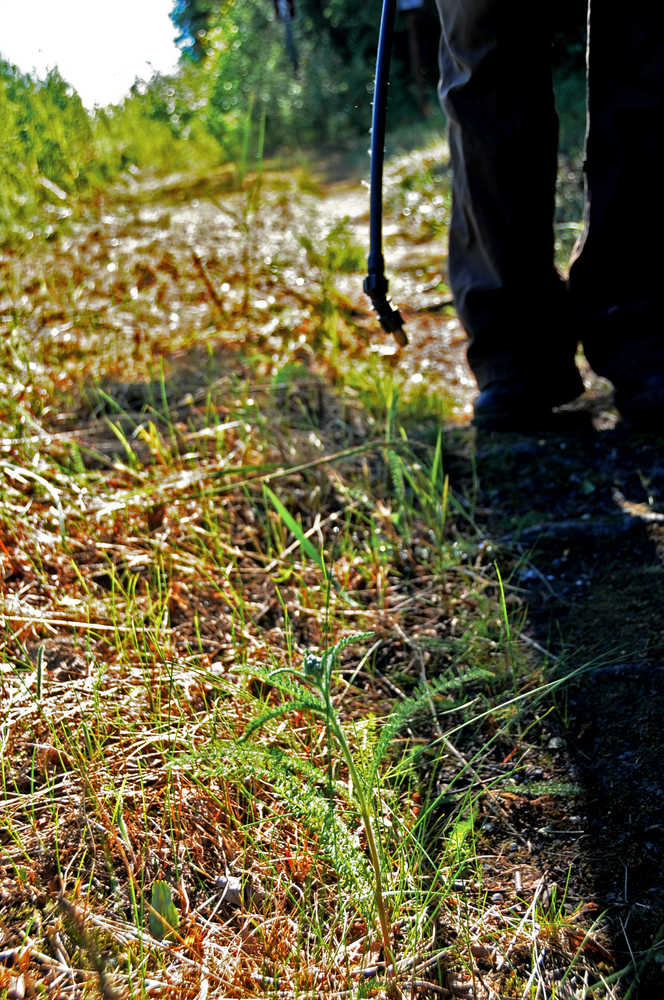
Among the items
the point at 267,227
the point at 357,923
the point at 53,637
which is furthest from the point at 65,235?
the point at 357,923

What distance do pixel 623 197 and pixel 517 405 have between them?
509mm

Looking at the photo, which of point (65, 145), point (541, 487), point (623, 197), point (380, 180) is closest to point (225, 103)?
point (65, 145)

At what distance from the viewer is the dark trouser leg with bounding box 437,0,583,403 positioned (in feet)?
5.68

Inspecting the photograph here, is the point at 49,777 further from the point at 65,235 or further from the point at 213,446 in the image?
the point at 65,235

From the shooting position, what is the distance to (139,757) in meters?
1.05

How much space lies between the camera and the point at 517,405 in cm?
196

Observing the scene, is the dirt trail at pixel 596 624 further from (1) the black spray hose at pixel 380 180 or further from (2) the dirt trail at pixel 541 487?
(1) the black spray hose at pixel 380 180

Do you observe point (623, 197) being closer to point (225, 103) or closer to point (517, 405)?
point (517, 405)

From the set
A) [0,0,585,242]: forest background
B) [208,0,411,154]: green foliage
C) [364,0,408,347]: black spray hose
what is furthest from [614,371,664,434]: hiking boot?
[208,0,411,154]: green foliage

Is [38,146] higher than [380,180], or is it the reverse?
[38,146]

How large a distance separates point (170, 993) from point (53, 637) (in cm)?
67

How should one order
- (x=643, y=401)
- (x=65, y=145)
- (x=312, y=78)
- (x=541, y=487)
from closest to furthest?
(x=541, y=487) → (x=643, y=401) → (x=65, y=145) → (x=312, y=78)

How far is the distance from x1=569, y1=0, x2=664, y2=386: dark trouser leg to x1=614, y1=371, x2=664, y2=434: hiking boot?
0.02m

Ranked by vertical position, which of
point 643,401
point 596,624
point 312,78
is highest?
point 312,78
